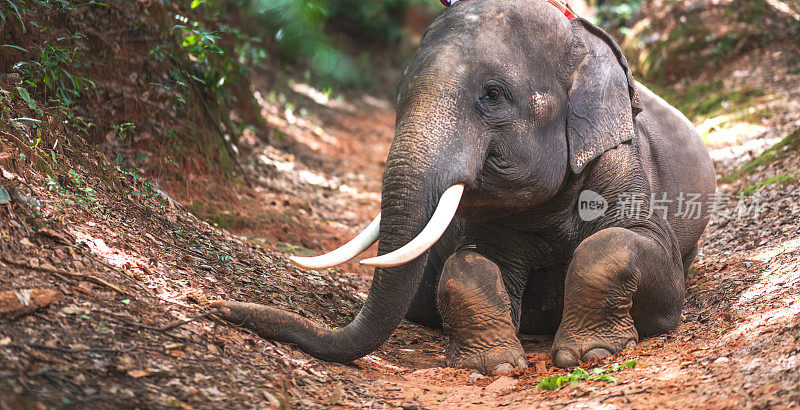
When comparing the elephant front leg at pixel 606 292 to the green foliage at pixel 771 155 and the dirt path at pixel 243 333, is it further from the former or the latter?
the green foliage at pixel 771 155

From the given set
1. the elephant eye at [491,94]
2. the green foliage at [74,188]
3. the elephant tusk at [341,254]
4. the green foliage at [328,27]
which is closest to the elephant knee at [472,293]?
the elephant tusk at [341,254]

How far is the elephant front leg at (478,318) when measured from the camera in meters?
4.30

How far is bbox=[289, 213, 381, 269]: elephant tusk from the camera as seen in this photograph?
Answer: 146 inches

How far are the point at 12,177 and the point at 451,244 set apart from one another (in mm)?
2946

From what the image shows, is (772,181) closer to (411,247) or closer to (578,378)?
(578,378)

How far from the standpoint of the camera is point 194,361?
328 cm

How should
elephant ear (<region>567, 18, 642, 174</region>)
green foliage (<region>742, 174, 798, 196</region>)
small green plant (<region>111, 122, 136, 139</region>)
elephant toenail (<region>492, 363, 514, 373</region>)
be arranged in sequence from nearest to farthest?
elephant toenail (<region>492, 363, 514, 373</region>)
elephant ear (<region>567, 18, 642, 174</region>)
small green plant (<region>111, 122, 136, 139</region>)
green foliage (<region>742, 174, 798, 196</region>)

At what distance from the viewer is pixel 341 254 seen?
3.89 metres

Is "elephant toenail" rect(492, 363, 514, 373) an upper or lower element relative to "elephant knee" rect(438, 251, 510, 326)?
lower

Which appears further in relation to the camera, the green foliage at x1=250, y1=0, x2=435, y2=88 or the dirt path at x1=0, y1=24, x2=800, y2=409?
the green foliage at x1=250, y1=0, x2=435, y2=88

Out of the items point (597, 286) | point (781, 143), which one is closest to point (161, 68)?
point (597, 286)

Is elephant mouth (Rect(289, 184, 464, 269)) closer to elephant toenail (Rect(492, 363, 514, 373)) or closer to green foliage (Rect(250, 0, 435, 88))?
elephant toenail (Rect(492, 363, 514, 373))

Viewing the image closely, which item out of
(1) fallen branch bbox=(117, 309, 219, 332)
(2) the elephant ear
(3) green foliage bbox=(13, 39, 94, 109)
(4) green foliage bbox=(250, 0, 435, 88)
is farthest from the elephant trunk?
(4) green foliage bbox=(250, 0, 435, 88)

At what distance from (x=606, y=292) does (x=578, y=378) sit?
0.76 meters
